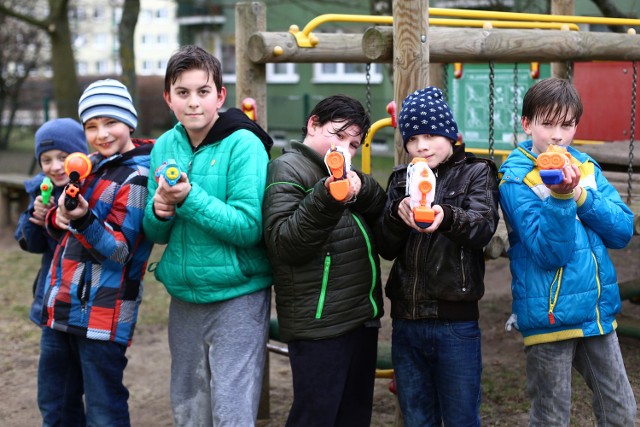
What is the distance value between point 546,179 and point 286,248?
0.90 metres

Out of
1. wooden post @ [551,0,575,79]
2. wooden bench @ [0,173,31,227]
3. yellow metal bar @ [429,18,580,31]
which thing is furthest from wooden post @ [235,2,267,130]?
wooden bench @ [0,173,31,227]

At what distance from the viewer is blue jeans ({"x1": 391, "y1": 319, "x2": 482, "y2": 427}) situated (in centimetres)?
307

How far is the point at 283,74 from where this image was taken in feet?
76.6

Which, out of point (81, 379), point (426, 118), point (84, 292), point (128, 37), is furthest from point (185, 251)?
point (128, 37)

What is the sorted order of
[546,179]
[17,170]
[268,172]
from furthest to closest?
1. [17,170]
2. [268,172]
3. [546,179]

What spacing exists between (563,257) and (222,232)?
1.17 meters

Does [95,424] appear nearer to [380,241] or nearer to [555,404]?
[380,241]

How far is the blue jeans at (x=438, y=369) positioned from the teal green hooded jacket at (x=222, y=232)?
0.58 m

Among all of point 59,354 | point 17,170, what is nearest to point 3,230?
point 17,170

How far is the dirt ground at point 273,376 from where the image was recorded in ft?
15.0

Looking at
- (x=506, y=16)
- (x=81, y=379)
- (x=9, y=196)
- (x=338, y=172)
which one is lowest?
(x=81, y=379)

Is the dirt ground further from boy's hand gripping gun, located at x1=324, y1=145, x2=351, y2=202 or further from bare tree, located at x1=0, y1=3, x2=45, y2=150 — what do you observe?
bare tree, located at x1=0, y1=3, x2=45, y2=150

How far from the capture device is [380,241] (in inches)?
124

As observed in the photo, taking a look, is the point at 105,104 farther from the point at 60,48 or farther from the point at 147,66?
the point at 147,66
